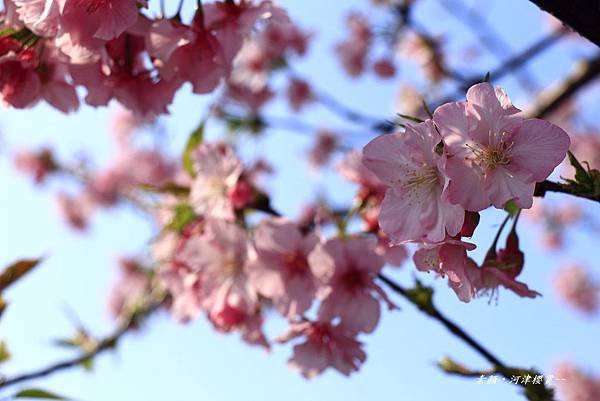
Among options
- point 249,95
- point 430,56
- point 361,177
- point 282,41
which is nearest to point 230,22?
point 361,177

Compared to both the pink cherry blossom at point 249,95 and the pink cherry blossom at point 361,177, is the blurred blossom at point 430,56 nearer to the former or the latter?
the pink cherry blossom at point 249,95

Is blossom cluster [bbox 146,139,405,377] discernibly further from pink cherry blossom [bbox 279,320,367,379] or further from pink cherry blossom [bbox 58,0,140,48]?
pink cherry blossom [bbox 58,0,140,48]

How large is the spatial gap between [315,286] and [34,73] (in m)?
0.81

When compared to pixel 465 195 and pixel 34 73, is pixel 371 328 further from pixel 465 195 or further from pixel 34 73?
pixel 34 73

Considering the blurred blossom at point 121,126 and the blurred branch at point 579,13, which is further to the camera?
the blurred blossom at point 121,126

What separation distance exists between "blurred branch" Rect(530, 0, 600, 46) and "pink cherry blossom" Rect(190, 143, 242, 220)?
1098 mm

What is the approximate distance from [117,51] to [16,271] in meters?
0.51

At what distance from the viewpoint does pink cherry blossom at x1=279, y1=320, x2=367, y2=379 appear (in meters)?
1.61

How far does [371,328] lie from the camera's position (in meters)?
1.54

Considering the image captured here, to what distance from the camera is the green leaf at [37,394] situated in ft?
4.14

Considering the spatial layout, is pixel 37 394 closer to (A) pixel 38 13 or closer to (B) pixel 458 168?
(A) pixel 38 13

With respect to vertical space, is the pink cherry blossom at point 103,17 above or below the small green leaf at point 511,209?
above

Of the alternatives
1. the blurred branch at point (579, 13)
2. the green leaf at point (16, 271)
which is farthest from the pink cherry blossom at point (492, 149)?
the green leaf at point (16, 271)

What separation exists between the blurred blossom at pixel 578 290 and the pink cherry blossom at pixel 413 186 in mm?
7881
